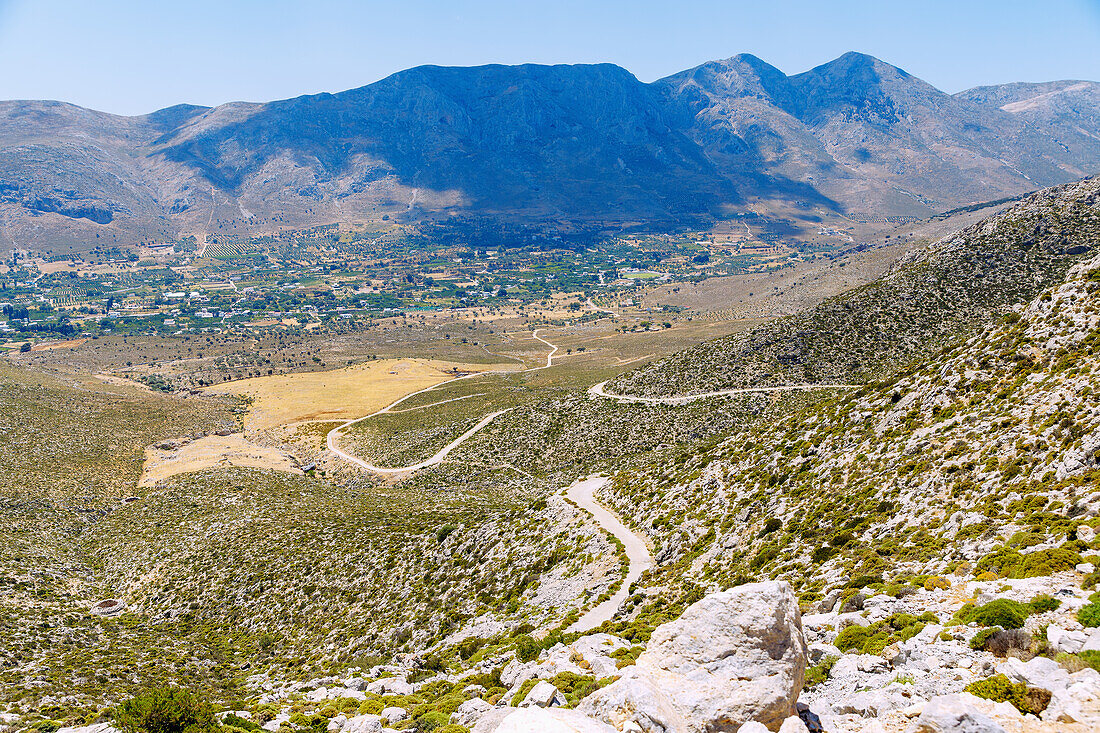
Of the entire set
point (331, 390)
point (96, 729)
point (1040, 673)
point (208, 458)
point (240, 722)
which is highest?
point (1040, 673)

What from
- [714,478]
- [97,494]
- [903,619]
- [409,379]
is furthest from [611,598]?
[409,379]

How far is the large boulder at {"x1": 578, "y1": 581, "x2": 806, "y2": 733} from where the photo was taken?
46.7 ft

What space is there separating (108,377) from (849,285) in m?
229

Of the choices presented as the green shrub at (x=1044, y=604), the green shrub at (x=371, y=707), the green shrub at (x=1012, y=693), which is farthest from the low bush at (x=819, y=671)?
the green shrub at (x=371, y=707)

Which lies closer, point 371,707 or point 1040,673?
point 1040,673

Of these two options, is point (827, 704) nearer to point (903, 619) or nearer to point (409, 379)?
point (903, 619)

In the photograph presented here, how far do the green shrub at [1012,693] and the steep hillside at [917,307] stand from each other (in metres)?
69.8

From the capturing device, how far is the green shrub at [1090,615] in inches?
596

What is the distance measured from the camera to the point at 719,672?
15602mm

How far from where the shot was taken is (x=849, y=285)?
17438 cm

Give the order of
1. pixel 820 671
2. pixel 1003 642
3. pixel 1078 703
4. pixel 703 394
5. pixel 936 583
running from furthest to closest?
pixel 703 394
pixel 936 583
pixel 820 671
pixel 1003 642
pixel 1078 703

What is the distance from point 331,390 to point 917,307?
137m

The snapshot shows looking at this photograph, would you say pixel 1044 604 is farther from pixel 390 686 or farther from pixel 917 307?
pixel 917 307

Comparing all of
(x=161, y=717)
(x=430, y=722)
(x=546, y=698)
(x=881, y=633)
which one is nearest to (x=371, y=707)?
(x=430, y=722)
